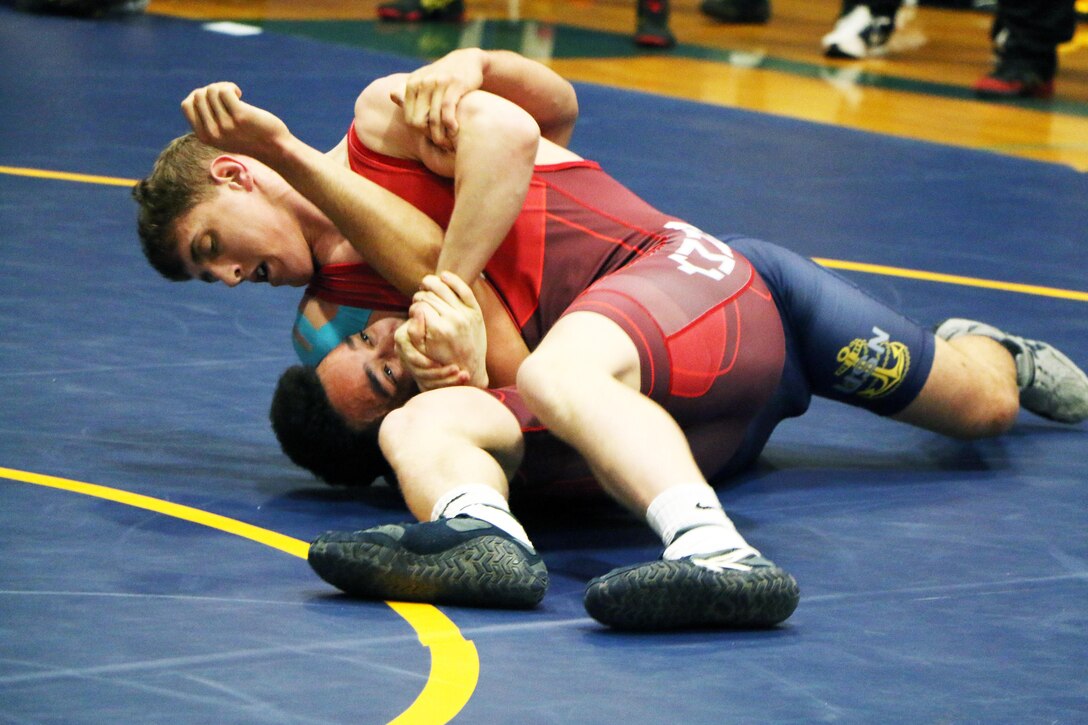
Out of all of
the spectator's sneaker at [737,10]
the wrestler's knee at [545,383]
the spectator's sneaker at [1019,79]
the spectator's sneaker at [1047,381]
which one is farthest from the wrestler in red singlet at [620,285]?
the spectator's sneaker at [737,10]

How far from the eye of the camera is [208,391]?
3436 mm

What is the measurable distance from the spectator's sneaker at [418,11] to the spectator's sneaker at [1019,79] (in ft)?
9.85

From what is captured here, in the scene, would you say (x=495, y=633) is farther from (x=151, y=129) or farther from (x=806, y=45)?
(x=806, y=45)

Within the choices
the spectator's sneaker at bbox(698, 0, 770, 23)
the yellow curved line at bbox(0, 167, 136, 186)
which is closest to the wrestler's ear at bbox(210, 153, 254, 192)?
the yellow curved line at bbox(0, 167, 136, 186)

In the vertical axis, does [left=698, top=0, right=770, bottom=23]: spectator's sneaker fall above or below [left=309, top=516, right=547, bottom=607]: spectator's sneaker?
below

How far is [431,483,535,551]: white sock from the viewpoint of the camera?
2.52m

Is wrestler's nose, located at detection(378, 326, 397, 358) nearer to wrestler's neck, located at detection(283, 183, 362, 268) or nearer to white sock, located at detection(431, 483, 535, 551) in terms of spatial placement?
wrestler's neck, located at detection(283, 183, 362, 268)

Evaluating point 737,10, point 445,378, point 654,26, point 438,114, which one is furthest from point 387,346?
point 737,10

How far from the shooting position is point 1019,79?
7.85m

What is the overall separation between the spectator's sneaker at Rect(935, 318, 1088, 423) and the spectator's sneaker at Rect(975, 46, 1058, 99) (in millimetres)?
4599

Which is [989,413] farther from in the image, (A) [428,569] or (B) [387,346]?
(A) [428,569]

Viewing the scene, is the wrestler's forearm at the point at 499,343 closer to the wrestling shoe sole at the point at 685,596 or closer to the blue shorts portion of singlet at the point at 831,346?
the blue shorts portion of singlet at the point at 831,346

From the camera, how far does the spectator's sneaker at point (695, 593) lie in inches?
90.7

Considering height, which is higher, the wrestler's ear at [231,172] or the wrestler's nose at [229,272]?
the wrestler's ear at [231,172]
